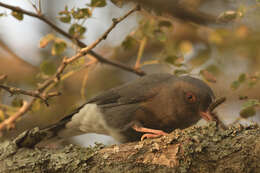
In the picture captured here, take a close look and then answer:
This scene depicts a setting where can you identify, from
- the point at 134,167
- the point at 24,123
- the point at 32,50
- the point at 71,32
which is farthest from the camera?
the point at 32,50

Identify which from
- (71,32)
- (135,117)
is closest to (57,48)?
(71,32)

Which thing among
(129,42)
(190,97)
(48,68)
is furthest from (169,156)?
(48,68)

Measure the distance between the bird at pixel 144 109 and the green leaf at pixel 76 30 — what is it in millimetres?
901

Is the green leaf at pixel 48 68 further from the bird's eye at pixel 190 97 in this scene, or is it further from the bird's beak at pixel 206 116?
the bird's beak at pixel 206 116

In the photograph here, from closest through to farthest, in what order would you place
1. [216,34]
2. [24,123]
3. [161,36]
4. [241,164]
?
1. [241,164]
2. [161,36]
3. [216,34]
4. [24,123]

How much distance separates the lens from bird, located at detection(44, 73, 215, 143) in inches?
132

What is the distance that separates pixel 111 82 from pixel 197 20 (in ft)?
10.6

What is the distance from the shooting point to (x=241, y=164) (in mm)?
2201

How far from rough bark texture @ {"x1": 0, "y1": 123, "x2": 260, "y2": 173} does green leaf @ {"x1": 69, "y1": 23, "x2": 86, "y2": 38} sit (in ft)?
3.81

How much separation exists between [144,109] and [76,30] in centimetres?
109

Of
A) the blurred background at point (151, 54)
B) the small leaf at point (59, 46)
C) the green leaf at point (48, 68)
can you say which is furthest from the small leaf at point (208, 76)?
the green leaf at point (48, 68)

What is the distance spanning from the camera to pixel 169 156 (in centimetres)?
240

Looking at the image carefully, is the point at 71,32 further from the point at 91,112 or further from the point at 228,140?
the point at 228,140

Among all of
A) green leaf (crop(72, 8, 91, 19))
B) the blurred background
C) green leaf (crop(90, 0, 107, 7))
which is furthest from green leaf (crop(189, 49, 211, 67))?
green leaf (crop(72, 8, 91, 19))
